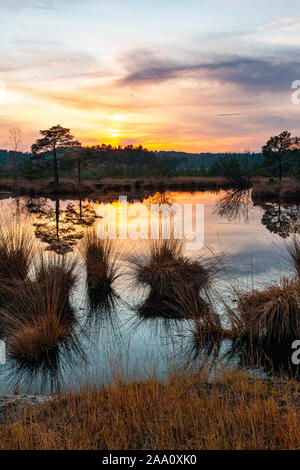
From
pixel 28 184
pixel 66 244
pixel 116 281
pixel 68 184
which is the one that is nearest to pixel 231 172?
pixel 68 184

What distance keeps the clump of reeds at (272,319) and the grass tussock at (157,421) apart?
170cm

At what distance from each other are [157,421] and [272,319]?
111 inches

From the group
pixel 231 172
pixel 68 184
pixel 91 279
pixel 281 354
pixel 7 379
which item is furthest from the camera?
pixel 231 172

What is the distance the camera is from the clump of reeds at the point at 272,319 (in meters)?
5.80

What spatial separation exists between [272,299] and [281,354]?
0.90m

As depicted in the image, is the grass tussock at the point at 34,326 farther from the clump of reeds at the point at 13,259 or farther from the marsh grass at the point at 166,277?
the marsh grass at the point at 166,277

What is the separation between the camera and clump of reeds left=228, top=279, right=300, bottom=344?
5.80 metres

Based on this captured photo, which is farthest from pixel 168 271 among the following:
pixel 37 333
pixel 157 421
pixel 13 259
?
pixel 157 421

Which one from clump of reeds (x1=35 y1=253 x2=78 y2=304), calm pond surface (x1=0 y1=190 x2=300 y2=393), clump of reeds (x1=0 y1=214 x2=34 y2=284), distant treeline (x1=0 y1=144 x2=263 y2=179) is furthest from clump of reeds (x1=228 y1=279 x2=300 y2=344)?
distant treeline (x1=0 y1=144 x2=263 y2=179)

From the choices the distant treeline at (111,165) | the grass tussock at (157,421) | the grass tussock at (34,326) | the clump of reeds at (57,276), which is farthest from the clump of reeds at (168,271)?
the distant treeline at (111,165)

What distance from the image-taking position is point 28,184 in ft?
163

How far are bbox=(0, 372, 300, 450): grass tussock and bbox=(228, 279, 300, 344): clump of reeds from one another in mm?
1701

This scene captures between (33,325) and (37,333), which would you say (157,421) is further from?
(33,325)
